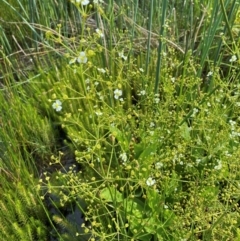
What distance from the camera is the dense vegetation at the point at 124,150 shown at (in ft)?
4.24

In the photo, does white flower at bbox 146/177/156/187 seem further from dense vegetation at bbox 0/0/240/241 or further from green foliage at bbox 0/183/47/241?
green foliage at bbox 0/183/47/241

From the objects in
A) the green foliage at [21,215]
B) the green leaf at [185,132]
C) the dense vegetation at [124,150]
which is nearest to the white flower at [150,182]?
the dense vegetation at [124,150]

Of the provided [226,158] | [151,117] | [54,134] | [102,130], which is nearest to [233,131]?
[226,158]

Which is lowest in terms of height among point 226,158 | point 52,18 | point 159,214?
point 159,214

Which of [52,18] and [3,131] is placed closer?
[3,131]

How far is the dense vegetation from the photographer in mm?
1292

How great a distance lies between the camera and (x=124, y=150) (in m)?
1.56

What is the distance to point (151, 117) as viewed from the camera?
5.54 ft

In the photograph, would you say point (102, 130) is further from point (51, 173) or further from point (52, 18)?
point (52, 18)

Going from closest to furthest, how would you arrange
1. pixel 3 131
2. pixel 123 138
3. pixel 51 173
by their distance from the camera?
pixel 123 138 < pixel 3 131 < pixel 51 173

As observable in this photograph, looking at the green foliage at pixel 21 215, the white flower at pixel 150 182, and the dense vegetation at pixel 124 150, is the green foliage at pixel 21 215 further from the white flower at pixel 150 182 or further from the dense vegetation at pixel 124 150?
the white flower at pixel 150 182

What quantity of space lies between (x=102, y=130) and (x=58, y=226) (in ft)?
1.37

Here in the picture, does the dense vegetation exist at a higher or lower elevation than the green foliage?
higher

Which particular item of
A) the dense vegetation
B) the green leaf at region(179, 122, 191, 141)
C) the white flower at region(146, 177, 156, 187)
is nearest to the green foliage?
the dense vegetation
